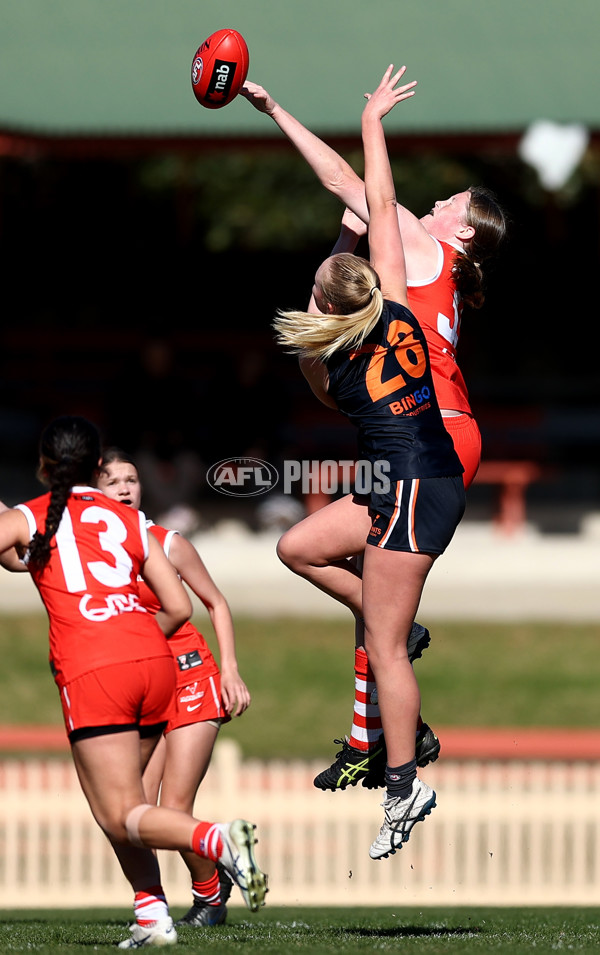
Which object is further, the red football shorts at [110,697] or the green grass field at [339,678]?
the green grass field at [339,678]

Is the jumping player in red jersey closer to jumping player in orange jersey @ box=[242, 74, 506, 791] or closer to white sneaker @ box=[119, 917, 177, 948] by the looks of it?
jumping player in orange jersey @ box=[242, 74, 506, 791]

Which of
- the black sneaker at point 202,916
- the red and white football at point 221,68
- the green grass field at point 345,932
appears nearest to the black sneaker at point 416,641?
the green grass field at point 345,932

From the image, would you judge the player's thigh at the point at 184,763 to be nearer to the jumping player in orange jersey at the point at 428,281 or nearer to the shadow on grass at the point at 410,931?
the jumping player in orange jersey at the point at 428,281

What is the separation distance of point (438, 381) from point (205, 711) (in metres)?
1.76

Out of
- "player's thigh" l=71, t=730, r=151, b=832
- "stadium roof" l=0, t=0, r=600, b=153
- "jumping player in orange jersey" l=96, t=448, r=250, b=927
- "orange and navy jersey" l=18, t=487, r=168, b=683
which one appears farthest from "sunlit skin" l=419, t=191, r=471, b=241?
"stadium roof" l=0, t=0, r=600, b=153

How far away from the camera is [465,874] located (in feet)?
31.6

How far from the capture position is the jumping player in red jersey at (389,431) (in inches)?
215

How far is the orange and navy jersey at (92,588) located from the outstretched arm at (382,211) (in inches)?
55.5

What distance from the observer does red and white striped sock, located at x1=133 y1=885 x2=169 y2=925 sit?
5340mm

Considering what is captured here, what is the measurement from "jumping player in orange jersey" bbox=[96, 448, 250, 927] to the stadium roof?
8397 millimetres

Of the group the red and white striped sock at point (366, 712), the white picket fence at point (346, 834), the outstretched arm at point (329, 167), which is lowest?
the white picket fence at point (346, 834)

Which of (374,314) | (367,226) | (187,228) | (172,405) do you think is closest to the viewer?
(374,314)

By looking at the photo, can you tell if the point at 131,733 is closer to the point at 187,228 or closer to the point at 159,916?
the point at 159,916

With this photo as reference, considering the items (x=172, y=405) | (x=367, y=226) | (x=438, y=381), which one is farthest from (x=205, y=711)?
(x=172, y=405)
